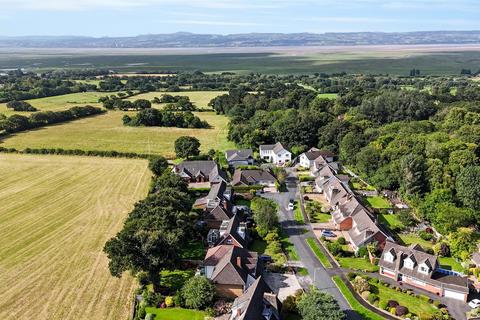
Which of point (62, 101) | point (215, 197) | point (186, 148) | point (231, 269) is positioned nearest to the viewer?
point (231, 269)

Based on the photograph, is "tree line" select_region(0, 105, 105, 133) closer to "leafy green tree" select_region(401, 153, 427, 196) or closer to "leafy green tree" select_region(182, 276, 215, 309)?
"leafy green tree" select_region(182, 276, 215, 309)

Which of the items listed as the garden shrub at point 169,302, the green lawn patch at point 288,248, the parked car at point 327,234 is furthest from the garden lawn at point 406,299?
the garden shrub at point 169,302

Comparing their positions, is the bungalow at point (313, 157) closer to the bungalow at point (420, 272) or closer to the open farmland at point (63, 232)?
the open farmland at point (63, 232)

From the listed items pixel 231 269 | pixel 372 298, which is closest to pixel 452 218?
pixel 372 298

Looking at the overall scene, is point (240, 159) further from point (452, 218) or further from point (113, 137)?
point (452, 218)

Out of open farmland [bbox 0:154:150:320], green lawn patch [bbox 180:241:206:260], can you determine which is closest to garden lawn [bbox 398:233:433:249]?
green lawn patch [bbox 180:241:206:260]

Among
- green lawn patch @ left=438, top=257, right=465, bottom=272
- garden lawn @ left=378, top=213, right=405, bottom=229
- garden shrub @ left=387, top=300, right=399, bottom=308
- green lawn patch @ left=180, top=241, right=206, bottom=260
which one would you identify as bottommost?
garden lawn @ left=378, top=213, right=405, bottom=229

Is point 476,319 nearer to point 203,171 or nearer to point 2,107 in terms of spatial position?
point 203,171
